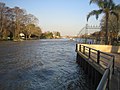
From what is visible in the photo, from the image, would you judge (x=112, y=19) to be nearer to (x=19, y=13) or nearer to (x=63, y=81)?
(x=63, y=81)

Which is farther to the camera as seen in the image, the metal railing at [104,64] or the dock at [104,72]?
the dock at [104,72]

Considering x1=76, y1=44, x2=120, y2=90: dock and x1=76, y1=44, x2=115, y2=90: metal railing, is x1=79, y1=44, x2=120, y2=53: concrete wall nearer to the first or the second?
x1=76, y1=44, x2=115, y2=90: metal railing

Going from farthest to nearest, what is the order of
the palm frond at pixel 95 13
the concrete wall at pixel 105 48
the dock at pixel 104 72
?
1. the palm frond at pixel 95 13
2. the concrete wall at pixel 105 48
3. the dock at pixel 104 72

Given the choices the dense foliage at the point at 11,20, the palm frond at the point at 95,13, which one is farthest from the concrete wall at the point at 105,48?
the dense foliage at the point at 11,20

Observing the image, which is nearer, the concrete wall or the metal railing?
the metal railing

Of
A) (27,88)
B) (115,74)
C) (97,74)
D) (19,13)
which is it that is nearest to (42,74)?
(27,88)

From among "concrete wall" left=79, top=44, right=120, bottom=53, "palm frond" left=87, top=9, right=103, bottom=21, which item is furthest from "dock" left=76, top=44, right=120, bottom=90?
"palm frond" left=87, top=9, right=103, bottom=21

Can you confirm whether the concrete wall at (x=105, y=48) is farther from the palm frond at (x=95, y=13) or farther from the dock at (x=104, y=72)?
the dock at (x=104, y=72)

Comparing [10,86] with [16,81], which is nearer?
[10,86]

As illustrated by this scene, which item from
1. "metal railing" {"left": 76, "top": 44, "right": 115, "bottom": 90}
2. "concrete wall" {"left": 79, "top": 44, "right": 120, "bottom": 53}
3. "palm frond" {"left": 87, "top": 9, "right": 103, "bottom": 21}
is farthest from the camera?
"palm frond" {"left": 87, "top": 9, "right": 103, "bottom": 21}

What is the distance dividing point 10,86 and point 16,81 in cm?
137

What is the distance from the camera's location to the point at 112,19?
2030 inches

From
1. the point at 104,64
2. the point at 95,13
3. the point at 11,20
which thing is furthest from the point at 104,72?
the point at 11,20

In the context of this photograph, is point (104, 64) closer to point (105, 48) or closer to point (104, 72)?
point (104, 72)
